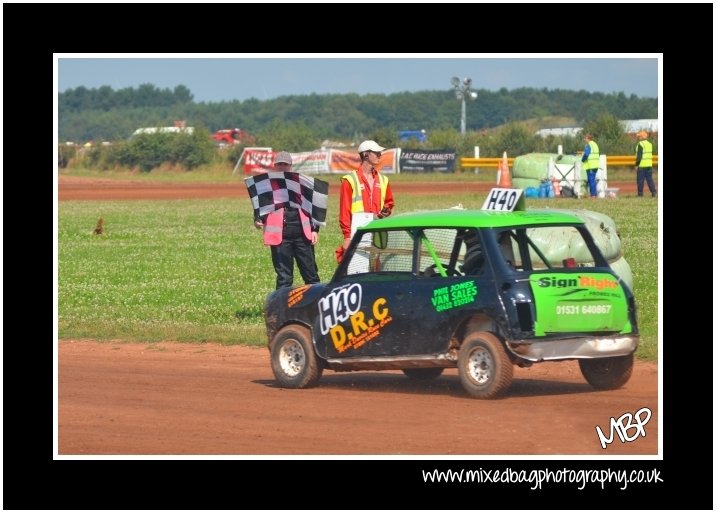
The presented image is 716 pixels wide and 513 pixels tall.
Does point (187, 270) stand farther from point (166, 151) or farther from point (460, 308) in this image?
point (166, 151)

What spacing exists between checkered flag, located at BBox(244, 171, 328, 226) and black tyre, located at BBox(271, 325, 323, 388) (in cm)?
307

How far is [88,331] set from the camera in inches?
671

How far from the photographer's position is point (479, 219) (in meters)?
11.4

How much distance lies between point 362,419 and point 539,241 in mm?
4946

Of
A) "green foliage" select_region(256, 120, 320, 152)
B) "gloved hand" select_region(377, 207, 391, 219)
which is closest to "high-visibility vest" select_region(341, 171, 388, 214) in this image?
"gloved hand" select_region(377, 207, 391, 219)

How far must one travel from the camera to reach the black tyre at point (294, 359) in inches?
483

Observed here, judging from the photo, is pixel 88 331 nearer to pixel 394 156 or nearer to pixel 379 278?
pixel 379 278

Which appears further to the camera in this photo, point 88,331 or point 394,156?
point 394,156

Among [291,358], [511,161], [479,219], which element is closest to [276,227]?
[291,358]

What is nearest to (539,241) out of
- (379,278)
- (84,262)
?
(379,278)

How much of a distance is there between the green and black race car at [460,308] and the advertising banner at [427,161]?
167ft

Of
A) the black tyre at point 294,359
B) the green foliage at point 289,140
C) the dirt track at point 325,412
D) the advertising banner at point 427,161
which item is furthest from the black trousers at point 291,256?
the green foliage at point 289,140

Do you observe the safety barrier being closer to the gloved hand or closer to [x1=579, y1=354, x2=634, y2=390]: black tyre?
the gloved hand

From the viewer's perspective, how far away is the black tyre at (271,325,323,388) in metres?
12.3
